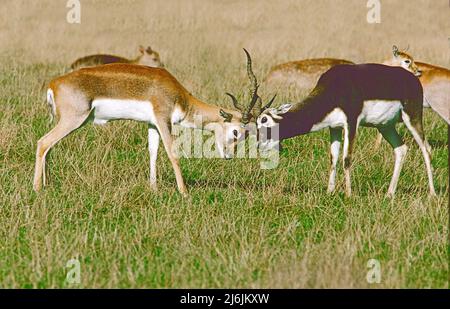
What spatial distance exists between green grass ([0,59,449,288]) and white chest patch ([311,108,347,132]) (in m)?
0.50

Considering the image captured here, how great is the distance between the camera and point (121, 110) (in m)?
7.15

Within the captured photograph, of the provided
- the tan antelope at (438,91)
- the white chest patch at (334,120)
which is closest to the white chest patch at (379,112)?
the white chest patch at (334,120)

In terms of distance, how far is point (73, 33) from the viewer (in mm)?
17406

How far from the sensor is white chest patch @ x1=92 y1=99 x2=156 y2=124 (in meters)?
7.15

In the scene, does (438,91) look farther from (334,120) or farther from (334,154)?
(334,120)

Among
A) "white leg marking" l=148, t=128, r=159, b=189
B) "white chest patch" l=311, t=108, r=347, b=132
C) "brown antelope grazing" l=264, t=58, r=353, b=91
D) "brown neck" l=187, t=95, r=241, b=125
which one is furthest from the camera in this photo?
"brown antelope grazing" l=264, t=58, r=353, b=91

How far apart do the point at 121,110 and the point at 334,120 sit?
5.31 feet

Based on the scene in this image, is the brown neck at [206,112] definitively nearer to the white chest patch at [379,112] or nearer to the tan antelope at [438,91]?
the white chest patch at [379,112]

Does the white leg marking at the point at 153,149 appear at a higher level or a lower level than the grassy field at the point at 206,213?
higher

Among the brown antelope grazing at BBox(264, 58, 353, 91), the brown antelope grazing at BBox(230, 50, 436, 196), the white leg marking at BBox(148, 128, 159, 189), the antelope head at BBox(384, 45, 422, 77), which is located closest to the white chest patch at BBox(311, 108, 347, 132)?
the brown antelope grazing at BBox(230, 50, 436, 196)

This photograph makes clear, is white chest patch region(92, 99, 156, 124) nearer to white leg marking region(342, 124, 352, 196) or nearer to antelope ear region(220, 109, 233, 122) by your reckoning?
antelope ear region(220, 109, 233, 122)

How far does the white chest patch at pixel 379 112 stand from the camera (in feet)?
22.9

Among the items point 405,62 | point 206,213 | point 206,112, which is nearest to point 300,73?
point 405,62

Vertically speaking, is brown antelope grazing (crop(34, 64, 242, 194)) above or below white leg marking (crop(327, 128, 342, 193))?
above
